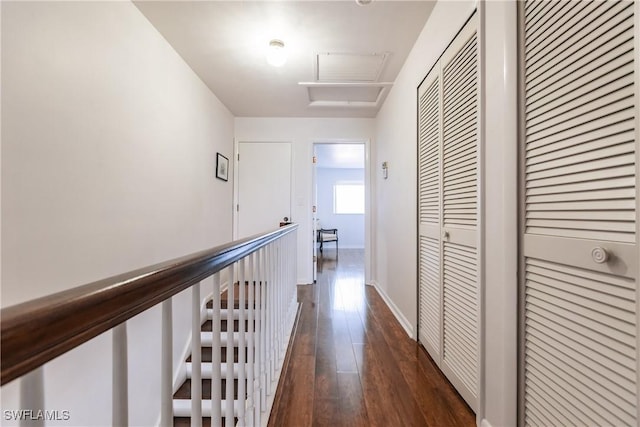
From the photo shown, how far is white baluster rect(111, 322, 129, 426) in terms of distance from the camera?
41cm

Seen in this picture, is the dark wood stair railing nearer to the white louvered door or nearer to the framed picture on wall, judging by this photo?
the white louvered door

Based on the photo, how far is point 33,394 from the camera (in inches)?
12.2

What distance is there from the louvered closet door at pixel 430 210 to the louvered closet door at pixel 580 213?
73 cm

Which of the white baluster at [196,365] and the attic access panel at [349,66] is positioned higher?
the attic access panel at [349,66]

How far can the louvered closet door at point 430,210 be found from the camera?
5.86 ft

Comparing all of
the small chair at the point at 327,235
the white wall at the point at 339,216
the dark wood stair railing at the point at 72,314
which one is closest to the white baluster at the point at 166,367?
the dark wood stair railing at the point at 72,314

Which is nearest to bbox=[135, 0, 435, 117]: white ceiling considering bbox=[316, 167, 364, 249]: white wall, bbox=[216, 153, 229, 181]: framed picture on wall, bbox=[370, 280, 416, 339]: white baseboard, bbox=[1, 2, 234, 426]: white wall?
bbox=[1, 2, 234, 426]: white wall

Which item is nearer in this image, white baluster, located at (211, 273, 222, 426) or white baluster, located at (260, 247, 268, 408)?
white baluster, located at (211, 273, 222, 426)

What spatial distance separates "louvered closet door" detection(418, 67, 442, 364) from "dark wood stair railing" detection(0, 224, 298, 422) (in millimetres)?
1667

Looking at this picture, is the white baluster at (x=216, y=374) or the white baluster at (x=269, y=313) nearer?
the white baluster at (x=216, y=374)

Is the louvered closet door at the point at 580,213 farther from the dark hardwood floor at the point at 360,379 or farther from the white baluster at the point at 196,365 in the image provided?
the white baluster at the point at 196,365

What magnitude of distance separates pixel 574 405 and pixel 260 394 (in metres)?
1.16

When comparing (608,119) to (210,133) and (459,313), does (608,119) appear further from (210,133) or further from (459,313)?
(210,133)

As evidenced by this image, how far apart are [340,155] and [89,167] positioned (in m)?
4.96
